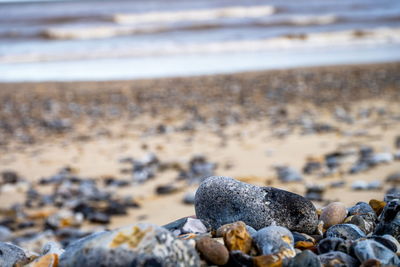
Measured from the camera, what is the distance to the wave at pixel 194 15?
1158 inches

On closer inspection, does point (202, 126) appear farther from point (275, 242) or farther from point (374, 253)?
point (374, 253)

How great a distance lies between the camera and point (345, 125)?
23.9 feet

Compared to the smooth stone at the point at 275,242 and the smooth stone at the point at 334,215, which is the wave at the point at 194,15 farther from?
the smooth stone at the point at 275,242

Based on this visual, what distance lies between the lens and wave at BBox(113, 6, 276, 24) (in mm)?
29422

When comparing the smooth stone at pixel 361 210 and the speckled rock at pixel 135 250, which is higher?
the speckled rock at pixel 135 250

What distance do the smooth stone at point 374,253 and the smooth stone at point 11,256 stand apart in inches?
55.1

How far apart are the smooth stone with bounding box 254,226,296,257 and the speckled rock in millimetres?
334

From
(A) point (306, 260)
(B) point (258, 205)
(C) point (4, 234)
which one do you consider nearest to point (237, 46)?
(C) point (4, 234)

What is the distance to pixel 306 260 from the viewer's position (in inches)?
68.8

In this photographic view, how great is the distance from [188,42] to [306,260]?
18087 mm

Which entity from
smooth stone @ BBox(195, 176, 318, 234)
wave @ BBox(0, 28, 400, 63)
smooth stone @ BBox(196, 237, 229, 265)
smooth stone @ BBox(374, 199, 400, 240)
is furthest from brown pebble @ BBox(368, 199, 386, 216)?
wave @ BBox(0, 28, 400, 63)

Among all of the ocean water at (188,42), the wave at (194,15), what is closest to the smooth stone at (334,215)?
the ocean water at (188,42)

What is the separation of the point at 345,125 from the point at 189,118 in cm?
259

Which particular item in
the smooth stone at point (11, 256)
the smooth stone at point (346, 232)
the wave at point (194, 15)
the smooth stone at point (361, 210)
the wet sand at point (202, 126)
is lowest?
the wet sand at point (202, 126)
